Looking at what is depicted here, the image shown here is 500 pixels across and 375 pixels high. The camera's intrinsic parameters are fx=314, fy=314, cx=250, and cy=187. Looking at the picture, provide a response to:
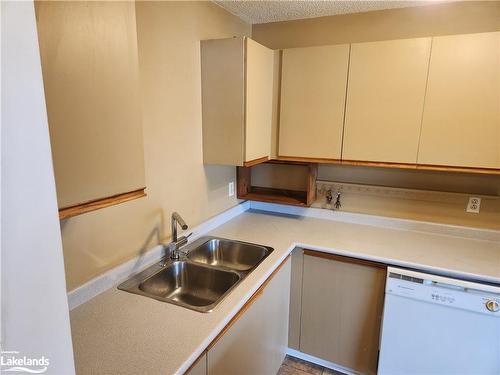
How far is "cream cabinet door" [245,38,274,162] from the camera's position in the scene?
72.8 inches

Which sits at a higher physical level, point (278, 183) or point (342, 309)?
point (278, 183)

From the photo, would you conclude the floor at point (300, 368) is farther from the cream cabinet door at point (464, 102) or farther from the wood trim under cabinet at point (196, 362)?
the cream cabinet door at point (464, 102)

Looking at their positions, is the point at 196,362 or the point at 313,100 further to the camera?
the point at 313,100

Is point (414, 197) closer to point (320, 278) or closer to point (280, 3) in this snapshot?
point (320, 278)

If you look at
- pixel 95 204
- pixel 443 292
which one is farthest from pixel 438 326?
pixel 95 204

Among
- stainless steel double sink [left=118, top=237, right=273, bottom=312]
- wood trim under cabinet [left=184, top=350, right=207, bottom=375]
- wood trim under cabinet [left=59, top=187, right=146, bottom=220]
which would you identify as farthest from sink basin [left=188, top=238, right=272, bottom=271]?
wood trim under cabinet [left=59, top=187, right=146, bottom=220]

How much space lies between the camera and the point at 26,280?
416 mm

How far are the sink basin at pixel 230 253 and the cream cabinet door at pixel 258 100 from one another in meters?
0.54

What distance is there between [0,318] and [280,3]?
2084 mm

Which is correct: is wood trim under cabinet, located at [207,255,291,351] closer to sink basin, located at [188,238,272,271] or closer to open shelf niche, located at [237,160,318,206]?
sink basin, located at [188,238,272,271]

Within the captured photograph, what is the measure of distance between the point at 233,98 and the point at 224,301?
1.14 metres

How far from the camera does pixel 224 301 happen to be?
1318 mm

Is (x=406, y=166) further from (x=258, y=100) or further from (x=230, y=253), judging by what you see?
(x=230, y=253)

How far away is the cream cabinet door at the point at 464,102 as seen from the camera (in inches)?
65.2
